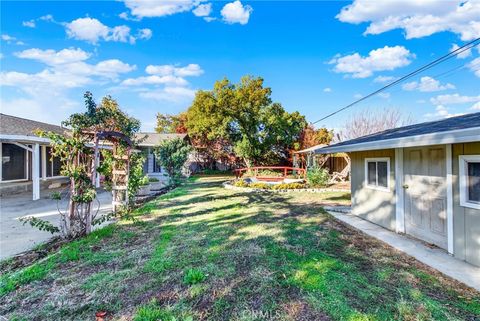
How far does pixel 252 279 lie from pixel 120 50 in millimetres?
13931

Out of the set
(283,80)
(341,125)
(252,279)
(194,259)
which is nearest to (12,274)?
(194,259)

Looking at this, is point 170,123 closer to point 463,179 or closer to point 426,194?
point 426,194

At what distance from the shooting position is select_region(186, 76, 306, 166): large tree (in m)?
20.2

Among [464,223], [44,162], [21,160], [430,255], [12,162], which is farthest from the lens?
[44,162]

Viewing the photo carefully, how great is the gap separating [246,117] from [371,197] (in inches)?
599

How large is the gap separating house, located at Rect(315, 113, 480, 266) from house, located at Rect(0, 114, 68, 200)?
11.0 m

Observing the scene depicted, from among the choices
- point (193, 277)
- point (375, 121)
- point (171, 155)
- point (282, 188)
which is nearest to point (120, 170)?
point (193, 277)

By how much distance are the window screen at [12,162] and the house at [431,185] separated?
43.7ft

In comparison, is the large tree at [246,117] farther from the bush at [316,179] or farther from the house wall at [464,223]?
the house wall at [464,223]

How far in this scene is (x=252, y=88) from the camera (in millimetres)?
20609

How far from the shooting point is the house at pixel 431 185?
3.80 meters

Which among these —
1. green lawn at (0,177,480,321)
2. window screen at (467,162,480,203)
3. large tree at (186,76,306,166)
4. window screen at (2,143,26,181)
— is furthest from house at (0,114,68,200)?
window screen at (467,162,480,203)

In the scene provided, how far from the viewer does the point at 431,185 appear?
4695mm

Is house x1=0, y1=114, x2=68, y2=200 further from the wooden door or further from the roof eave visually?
the wooden door
